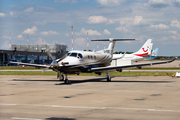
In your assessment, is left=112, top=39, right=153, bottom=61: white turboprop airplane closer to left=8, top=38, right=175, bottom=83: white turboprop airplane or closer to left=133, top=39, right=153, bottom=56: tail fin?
left=133, top=39, right=153, bottom=56: tail fin

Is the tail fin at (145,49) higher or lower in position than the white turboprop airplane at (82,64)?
higher

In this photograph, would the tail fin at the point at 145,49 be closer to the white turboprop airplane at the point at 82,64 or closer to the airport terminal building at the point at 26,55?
the airport terminal building at the point at 26,55

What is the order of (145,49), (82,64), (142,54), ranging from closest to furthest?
(82,64) → (142,54) → (145,49)

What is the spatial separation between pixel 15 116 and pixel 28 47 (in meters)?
135

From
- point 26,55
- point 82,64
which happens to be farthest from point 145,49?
point 26,55

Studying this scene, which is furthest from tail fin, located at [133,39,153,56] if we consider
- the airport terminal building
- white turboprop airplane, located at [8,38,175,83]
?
white turboprop airplane, located at [8,38,175,83]

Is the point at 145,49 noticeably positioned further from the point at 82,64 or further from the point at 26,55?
the point at 26,55

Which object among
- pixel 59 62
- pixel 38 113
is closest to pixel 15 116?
pixel 38 113

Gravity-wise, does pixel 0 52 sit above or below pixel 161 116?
above

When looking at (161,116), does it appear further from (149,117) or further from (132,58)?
(132,58)

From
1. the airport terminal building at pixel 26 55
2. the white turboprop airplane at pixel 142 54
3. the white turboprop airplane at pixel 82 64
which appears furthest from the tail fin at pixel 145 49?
the white turboprop airplane at pixel 82 64

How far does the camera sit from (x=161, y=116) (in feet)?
A: 32.3

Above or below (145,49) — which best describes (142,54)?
below

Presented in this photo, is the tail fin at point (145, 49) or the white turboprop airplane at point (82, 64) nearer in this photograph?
the white turboprop airplane at point (82, 64)
